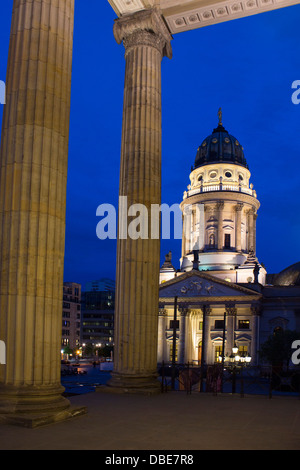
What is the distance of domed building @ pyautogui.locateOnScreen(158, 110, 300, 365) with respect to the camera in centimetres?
8069

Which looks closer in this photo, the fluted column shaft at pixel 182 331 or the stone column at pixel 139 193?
the stone column at pixel 139 193

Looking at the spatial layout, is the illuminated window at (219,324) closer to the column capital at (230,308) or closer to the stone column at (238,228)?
the column capital at (230,308)

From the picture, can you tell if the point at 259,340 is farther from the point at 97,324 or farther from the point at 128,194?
the point at 97,324

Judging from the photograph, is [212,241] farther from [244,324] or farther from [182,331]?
[182,331]

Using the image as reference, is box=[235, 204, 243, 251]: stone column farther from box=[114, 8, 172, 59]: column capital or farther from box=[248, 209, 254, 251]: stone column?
box=[114, 8, 172, 59]: column capital

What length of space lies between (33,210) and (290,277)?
278 feet

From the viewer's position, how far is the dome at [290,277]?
88225 millimetres

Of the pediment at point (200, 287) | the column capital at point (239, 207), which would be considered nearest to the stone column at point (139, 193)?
the pediment at point (200, 287)

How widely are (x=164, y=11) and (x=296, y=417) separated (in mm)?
14693

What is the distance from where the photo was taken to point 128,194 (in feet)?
58.4

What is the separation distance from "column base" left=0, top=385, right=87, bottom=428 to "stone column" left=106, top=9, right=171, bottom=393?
6.04 meters

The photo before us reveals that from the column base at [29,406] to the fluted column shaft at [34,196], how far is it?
39 millimetres

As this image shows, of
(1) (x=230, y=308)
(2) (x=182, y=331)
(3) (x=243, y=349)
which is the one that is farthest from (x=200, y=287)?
(3) (x=243, y=349)
